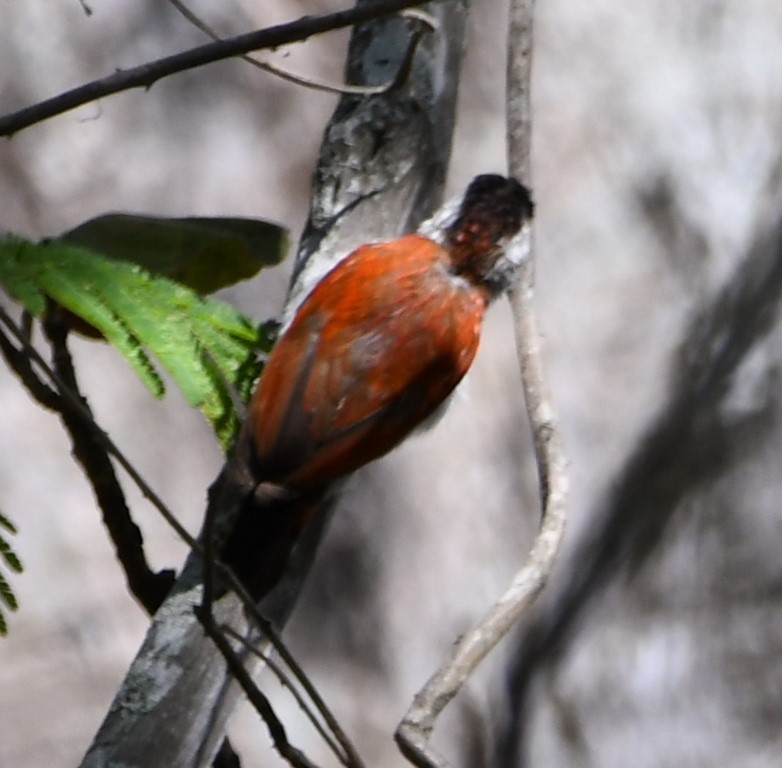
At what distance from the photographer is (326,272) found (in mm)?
2252

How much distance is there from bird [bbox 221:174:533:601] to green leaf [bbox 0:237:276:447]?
Answer: 8.6 inches

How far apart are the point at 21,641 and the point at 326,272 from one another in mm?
1782

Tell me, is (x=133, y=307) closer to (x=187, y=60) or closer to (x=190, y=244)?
(x=187, y=60)

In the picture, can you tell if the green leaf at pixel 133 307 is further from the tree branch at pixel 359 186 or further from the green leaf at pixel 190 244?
the tree branch at pixel 359 186

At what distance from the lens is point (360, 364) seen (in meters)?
2.06

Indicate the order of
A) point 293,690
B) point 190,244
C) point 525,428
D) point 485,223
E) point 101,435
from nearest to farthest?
point 101,435, point 293,690, point 190,244, point 485,223, point 525,428

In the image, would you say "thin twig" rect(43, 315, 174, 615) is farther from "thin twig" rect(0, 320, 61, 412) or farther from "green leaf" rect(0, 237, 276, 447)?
"green leaf" rect(0, 237, 276, 447)

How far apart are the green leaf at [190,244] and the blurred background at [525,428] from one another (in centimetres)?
154

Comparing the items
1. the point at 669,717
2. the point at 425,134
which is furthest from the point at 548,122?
the point at 669,717

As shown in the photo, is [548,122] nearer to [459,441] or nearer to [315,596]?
[459,441]

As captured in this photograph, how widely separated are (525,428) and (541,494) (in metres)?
1.55

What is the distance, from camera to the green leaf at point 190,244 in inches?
72.4

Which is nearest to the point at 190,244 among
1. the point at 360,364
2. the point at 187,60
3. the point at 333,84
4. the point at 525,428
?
the point at 360,364

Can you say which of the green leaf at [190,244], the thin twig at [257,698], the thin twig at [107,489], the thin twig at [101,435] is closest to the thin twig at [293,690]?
the thin twig at [257,698]
